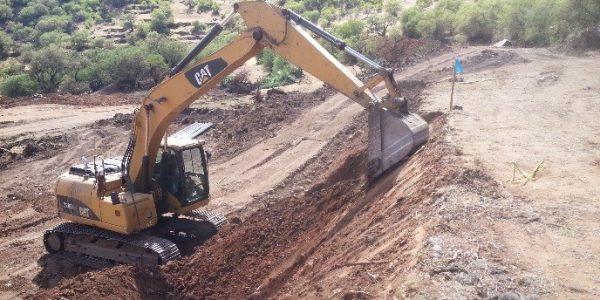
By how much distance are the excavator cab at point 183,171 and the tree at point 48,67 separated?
24796 millimetres

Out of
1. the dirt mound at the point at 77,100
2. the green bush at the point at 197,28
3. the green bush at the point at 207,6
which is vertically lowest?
the green bush at the point at 197,28

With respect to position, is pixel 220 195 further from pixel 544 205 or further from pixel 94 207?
pixel 544 205

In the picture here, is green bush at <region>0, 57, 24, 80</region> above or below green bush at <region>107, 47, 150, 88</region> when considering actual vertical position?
below

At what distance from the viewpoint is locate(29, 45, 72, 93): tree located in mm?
33750

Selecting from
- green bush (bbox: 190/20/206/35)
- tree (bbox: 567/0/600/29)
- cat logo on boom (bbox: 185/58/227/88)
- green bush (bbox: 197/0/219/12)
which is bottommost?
green bush (bbox: 190/20/206/35)

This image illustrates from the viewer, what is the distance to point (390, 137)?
34.4ft

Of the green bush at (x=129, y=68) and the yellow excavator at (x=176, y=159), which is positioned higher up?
the yellow excavator at (x=176, y=159)

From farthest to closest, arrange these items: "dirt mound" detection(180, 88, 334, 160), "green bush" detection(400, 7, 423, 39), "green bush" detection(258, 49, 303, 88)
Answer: "green bush" detection(400, 7, 423, 39) → "green bush" detection(258, 49, 303, 88) → "dirt mound" detection(180, 88, 334, 160)

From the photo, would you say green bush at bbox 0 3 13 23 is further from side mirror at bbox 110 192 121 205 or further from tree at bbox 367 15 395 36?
side mirror at bbox 110 192 121 205

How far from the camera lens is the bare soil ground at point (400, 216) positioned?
6824 millimetres

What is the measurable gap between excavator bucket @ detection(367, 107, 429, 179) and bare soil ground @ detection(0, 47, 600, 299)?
22 centimetres

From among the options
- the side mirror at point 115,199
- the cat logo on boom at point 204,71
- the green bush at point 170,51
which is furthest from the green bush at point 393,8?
the side mirror at point 115,199

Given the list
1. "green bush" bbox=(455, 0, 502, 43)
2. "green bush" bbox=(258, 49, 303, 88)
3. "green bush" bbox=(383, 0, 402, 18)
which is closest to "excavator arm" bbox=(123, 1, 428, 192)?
"green bush" bbox=(258, 49, 303, 88)

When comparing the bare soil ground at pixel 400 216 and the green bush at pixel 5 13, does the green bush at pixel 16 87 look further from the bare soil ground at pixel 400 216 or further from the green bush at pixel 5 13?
the green bush at pixel 5 13
